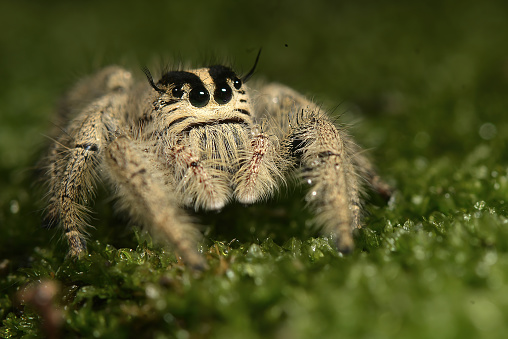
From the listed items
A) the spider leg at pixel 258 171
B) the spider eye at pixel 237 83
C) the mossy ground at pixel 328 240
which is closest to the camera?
the mossy ground at pixel 328 240

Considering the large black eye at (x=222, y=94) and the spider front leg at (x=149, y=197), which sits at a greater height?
the large black eye at (x=222, y=94)

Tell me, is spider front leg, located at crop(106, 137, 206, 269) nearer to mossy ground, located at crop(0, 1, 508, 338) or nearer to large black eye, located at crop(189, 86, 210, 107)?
mossy ground, located at crop(0, 1, 508, 338)

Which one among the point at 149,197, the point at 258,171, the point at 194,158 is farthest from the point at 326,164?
the point at 149,197

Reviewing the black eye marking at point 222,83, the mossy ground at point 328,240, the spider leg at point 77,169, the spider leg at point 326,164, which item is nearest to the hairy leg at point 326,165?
the spider leg at point 326,164

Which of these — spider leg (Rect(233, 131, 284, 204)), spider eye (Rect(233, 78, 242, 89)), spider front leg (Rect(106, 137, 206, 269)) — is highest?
spider eye (Rect(233, 78, 242, 89))

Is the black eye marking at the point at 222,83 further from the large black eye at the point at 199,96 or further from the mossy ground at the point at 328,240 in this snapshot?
the mossy ground at the point at 328,240

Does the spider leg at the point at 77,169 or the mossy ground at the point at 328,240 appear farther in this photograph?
the spider leg at the point at 77,169

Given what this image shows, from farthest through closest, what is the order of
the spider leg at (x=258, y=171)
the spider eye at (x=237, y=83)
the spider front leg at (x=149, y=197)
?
the spider eye at (x=237, y=83) → the spider leg at (x=258, y=171) → the spider front leg at (x=149, y=197)

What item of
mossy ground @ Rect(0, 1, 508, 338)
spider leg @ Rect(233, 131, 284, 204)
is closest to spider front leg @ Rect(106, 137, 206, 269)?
mossy ground @ Rect(0, 1, 508, 338)
